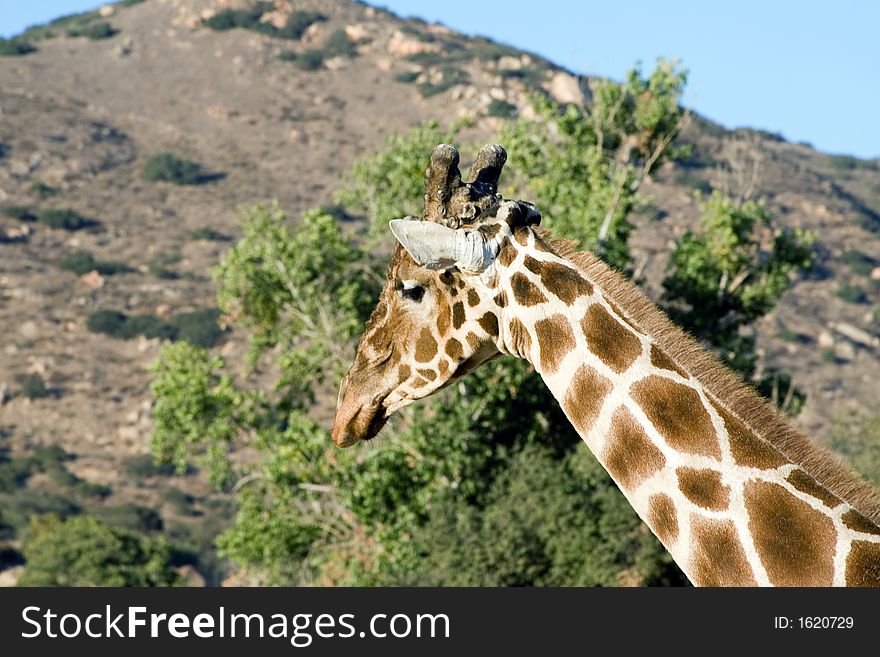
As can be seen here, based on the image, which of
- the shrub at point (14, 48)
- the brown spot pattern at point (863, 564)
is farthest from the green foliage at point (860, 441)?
the shrub at point (14, 48)

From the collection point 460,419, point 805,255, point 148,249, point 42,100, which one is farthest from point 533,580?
point 42,100

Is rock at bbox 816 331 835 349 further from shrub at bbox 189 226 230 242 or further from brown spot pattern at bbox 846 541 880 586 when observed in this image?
brown spot pattern at bbox 846 541 880 586

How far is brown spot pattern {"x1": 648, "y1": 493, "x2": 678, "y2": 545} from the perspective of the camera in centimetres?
519

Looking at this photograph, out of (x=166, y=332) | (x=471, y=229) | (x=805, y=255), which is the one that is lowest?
(x=166, y=332)

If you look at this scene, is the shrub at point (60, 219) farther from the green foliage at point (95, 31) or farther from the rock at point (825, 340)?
the green foliage at point (95, 31)

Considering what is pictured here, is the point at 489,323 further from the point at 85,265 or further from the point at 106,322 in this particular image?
the point at 85,265

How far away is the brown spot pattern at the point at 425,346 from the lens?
6086 millimetres

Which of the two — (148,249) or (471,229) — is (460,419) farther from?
(148,249)

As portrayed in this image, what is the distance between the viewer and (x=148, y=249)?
206ft

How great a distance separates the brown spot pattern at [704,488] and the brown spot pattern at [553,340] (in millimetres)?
757

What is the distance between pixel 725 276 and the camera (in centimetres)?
2434

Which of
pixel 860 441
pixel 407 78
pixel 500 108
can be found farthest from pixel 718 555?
pixel 407 78

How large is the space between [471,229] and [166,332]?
5007 centimetres

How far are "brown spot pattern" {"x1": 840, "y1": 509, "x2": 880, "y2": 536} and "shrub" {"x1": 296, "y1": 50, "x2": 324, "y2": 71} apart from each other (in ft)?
296
